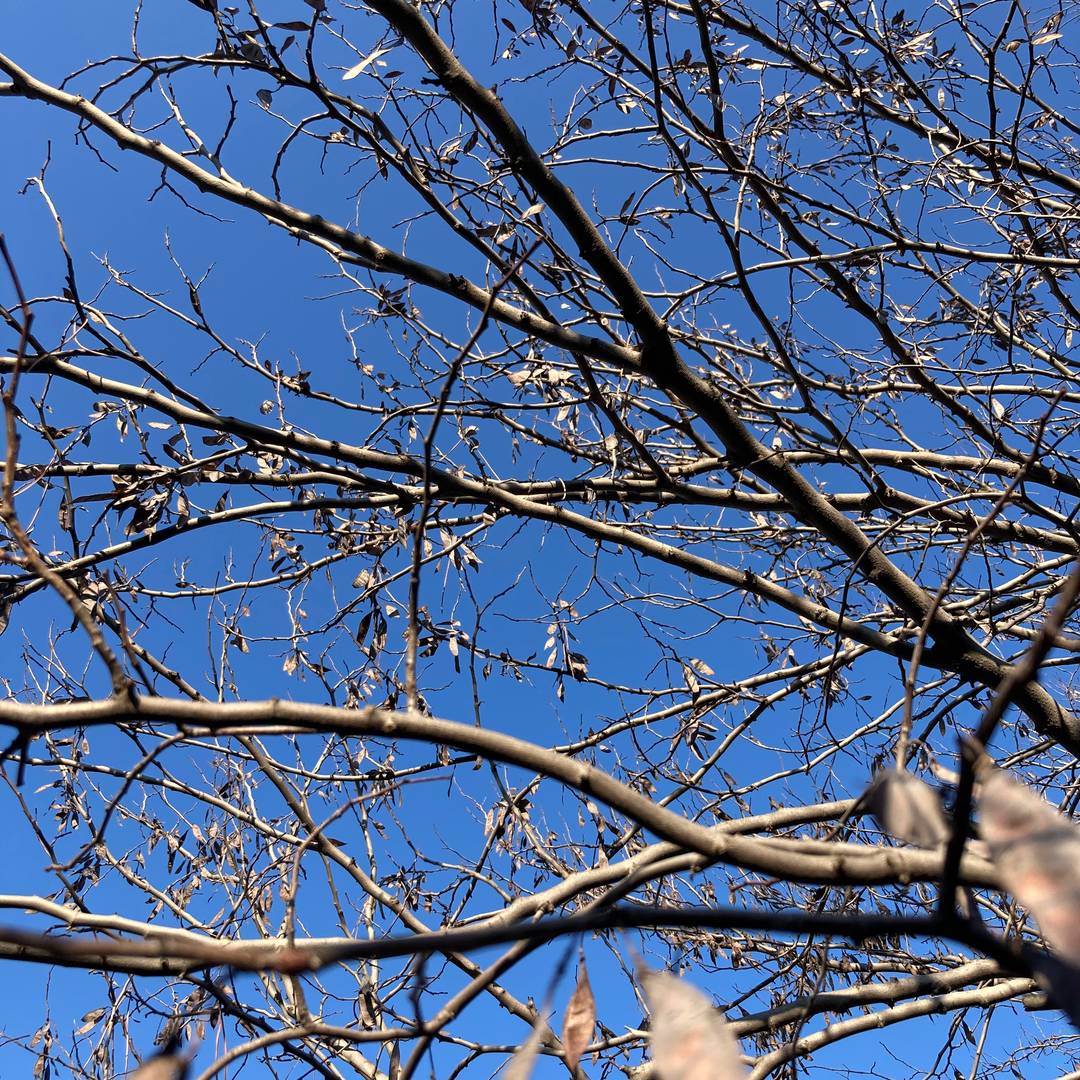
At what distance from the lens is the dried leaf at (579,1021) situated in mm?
942

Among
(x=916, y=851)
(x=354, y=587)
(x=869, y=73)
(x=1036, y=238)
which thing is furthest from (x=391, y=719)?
(x=869, y=73)

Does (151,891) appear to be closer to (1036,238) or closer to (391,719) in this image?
(391,719)

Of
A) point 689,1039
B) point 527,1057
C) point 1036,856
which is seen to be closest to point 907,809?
point 1036,856

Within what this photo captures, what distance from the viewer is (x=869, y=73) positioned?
3.63 m

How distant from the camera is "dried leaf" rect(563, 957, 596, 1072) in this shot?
942mm

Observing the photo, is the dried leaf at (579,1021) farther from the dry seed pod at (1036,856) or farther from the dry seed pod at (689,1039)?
the dry seed pod at (1036,856)

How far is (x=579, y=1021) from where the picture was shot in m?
0.98

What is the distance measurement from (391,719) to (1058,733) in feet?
9.28

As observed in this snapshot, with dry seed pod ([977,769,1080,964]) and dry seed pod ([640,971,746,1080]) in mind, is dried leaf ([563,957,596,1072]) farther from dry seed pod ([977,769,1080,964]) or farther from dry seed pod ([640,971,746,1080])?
dry seed pod ([977,769,1080,964])

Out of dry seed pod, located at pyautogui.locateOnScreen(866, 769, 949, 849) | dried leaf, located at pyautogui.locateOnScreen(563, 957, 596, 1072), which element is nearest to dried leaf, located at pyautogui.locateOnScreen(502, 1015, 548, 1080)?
dried leaf, located at pyautogui.locateOnScreen(563, 957, 596, 1072)

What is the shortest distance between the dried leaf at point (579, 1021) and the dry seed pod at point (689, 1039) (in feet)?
0.78

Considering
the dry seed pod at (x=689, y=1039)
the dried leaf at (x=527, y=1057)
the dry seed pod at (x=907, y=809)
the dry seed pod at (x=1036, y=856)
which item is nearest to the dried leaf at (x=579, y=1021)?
the dried leaf at (x=527, y=1057)

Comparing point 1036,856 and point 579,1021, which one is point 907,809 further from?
point 579,1021

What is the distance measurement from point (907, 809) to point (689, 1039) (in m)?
0.29
